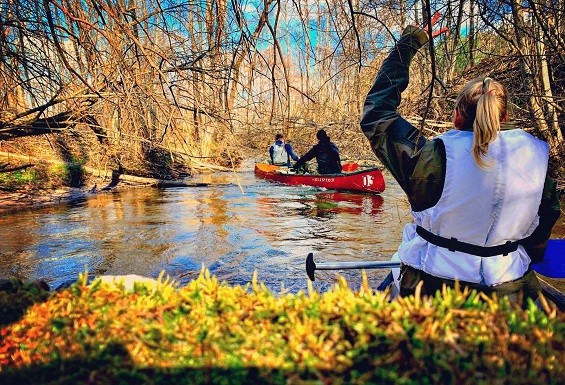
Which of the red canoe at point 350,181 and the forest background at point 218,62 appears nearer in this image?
the forest background at point 218,62

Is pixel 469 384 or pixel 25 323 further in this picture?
pixel 25 323

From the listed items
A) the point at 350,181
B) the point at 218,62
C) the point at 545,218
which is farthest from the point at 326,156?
the point at 545,218

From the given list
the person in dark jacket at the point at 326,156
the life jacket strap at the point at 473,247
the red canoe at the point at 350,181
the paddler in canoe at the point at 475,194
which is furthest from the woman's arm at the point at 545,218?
the person in dark jacket at the point at 326,156

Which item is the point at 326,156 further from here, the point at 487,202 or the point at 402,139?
the point at 487,202

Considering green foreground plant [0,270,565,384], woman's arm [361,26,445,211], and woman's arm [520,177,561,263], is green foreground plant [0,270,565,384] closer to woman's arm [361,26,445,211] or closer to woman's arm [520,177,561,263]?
woman's arm [361,26,445,211]

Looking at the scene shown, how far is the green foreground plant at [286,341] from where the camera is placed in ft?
4.85

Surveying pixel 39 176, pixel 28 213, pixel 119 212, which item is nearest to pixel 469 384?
pixel 119 212

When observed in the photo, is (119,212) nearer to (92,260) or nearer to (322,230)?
(92,260)

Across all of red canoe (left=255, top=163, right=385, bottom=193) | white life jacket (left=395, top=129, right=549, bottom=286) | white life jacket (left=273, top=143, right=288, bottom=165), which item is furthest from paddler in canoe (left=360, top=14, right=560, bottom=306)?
white life jacket (left=273, top=143, right=288, bottom=165)

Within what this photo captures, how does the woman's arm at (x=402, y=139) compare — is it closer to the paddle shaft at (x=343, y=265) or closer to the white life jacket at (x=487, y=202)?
the white life jacket at (x=487, y=202)

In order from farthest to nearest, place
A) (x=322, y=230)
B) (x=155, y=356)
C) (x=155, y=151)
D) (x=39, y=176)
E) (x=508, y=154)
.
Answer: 1. (x=155, y=151)
2. (x=39, y=176)
3. (x=322, y=230)
4. (x=508, y=154)
5. (x=155, y=356)

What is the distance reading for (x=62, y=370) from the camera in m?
1.63

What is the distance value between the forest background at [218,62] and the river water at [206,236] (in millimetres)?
1070

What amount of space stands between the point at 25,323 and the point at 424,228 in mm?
1951
